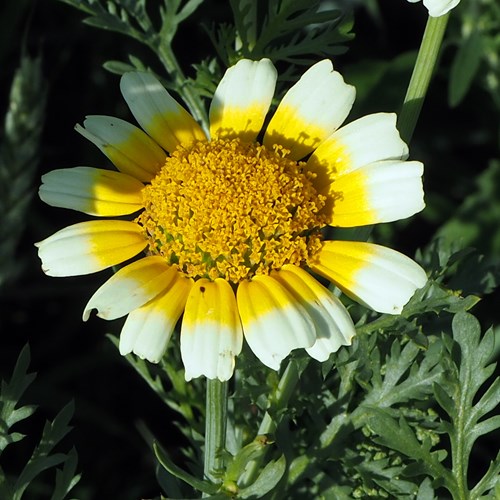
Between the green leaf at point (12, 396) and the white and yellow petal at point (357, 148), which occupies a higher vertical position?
the white and yellow petal at point (357, 148)

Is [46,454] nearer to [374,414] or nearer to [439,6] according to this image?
[374,414]

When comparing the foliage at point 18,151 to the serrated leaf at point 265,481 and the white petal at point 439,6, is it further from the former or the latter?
the white petal at point 439,6

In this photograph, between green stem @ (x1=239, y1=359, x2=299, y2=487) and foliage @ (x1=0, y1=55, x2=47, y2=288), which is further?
foliage @ (x1=0, y1=55, x2=47, y2=288)

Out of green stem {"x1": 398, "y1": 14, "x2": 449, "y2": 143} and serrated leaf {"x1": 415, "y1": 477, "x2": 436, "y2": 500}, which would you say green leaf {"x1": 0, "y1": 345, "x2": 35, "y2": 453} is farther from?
green stem {"x1": 398, "y1": 14, "x2": 449, "y2": 143}

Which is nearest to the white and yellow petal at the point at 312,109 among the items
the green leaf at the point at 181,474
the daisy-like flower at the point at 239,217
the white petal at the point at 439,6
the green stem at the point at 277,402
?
the daisy-like flower at the point at 239,217

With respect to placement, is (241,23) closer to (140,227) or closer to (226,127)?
(226,127)

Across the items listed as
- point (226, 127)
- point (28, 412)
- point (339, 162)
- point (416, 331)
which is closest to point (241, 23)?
point (226, 127)

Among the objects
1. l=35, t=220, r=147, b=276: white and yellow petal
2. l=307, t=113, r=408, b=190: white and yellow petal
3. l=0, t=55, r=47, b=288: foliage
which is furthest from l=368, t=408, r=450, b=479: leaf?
l=0, t=55, r=47, b=288: foliage

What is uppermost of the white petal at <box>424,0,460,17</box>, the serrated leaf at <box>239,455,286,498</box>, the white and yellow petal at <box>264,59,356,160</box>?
the white petal at <box>424,0,460,17</box>
